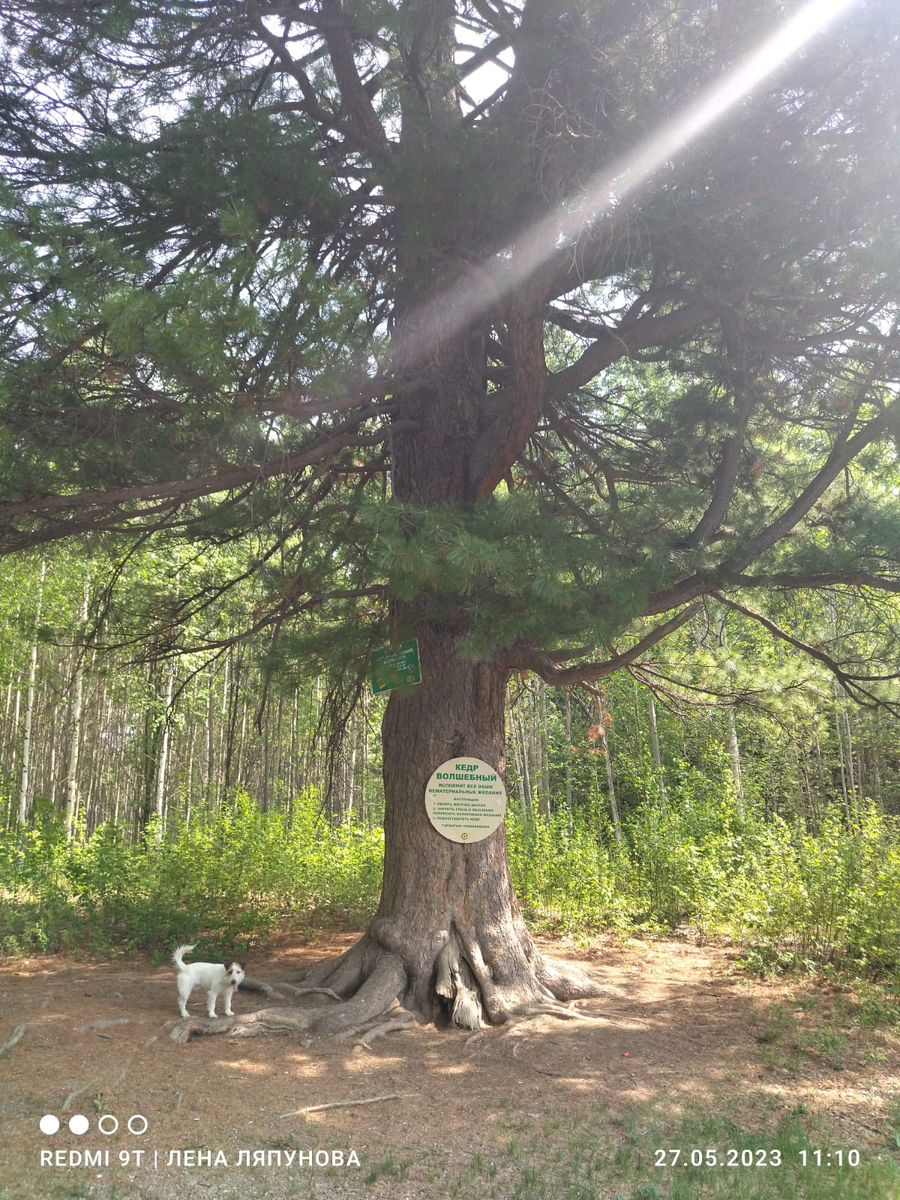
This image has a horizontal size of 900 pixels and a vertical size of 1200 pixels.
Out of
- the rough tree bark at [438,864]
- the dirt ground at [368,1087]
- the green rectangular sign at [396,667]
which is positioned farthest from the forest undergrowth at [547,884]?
the green rectangular sign at [396,667]

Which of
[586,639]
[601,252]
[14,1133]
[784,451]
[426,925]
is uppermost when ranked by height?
[601,252]

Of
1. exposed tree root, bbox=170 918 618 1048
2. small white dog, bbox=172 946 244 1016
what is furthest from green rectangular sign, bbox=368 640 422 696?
small white dog, bbox=172 946 244 1016

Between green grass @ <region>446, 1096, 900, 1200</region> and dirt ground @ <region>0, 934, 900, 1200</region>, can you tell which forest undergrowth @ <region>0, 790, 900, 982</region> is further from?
green grass @ <region>446, 1096, 900, 1200</region>

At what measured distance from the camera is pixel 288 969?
22.7ft

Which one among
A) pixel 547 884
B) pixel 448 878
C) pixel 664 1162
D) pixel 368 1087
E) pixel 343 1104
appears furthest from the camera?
pixel 547 884

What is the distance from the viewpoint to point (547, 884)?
9531 mm

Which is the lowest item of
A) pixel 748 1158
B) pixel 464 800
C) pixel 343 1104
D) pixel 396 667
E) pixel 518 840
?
pixel 748 1158

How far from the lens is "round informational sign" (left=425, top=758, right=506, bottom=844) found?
19.0ft

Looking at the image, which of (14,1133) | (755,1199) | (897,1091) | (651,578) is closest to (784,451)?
(651,578)

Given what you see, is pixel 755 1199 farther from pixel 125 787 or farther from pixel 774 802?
pixel 125 787

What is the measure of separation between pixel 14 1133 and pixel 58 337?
3395 mm

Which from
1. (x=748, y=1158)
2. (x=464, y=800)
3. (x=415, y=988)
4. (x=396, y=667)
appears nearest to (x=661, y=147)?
(x=396, y=667)

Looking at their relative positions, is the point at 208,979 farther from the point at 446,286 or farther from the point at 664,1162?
the point at 446,286

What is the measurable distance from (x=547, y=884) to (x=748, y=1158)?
6.03m
